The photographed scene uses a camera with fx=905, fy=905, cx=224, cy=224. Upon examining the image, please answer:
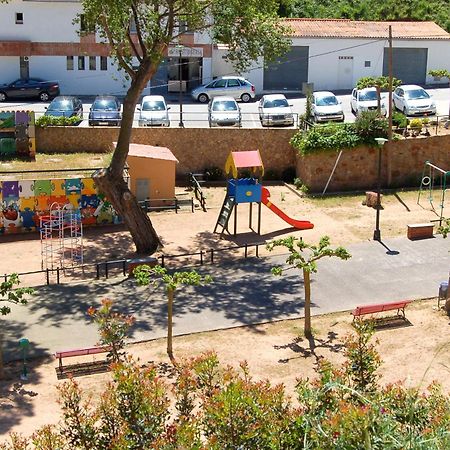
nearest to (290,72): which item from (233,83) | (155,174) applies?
(233,83)

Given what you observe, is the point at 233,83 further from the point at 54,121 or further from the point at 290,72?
the point at 54,121

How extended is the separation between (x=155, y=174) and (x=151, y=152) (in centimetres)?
115

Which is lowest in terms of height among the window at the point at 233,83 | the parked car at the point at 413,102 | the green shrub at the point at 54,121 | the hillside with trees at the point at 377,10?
the green shrub at the point at 54,121

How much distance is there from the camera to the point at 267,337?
65.7ft

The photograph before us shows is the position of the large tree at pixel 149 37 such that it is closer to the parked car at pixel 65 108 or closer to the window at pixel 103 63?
the parked car at pixel 65 108

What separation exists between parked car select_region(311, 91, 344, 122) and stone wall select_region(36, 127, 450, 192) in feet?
7.66

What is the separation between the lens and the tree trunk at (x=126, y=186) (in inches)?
1007

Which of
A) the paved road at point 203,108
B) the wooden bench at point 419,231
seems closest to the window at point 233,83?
the paved road at point 203,108

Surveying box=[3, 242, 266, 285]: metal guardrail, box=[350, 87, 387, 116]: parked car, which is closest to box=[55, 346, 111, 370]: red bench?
box=[3, 242, 266, 285]: metal guardrail

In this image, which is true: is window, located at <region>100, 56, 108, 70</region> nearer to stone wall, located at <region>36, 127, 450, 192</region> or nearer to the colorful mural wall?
stone wall, located at <region>36, 127, 450, 192</region>

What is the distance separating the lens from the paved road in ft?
120

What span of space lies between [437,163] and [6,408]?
68.6 ft

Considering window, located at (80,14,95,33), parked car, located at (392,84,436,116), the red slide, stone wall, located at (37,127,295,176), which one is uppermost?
window, located at (80,14,95,33)

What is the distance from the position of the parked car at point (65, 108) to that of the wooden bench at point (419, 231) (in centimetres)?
1589
